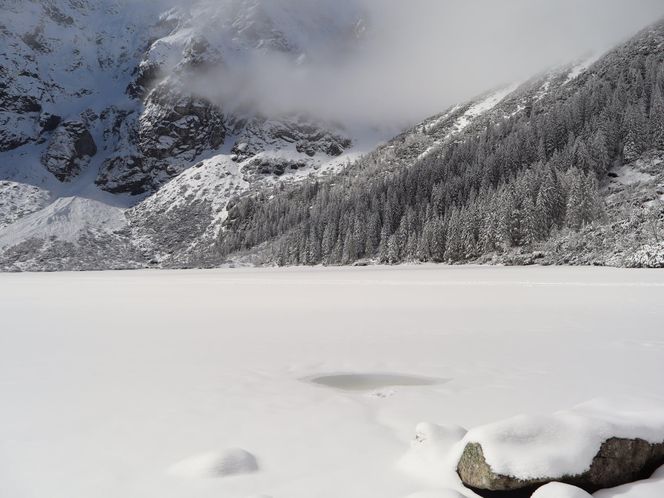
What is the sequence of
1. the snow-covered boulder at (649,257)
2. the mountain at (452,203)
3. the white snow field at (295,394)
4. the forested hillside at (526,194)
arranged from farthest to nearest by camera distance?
the mountain at (452,203)
the forested hillside at (526,194)
the snow-covered boulder at (649,257)
the white snow field at (295,394)

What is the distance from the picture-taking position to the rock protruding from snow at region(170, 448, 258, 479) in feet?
16.3

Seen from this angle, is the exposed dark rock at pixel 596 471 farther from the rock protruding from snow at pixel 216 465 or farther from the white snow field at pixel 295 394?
the rock protruding from snow at pixel 216 465

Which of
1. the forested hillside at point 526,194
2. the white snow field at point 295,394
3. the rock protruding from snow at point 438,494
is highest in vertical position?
the forested hillside at point 526,194

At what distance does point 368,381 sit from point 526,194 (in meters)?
74.9

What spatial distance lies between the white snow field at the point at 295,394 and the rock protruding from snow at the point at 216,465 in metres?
0.02

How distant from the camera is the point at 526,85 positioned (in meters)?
154

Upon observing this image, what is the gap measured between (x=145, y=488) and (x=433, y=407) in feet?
15.3

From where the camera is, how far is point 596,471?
4250 mm

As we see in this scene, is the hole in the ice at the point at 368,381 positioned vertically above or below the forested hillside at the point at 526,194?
below

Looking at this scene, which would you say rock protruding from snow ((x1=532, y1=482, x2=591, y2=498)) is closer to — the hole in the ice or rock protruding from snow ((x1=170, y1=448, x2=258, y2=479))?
rock protruding from snow ((x1=170, y1=448, x2=258, y2=479))

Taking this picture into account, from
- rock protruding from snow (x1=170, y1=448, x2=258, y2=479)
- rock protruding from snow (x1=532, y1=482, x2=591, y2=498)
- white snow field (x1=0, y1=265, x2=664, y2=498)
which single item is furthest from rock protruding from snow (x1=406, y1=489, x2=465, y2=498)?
rock protruding from snow (x1=170, y1=448, x2=258, y2=479)

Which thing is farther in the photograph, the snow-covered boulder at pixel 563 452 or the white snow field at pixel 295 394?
the white snow field at pixel 295 394

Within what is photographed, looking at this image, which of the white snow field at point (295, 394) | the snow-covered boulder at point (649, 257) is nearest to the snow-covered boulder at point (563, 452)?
the white snow field at point (295, 394)

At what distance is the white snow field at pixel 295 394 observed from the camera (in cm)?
492
